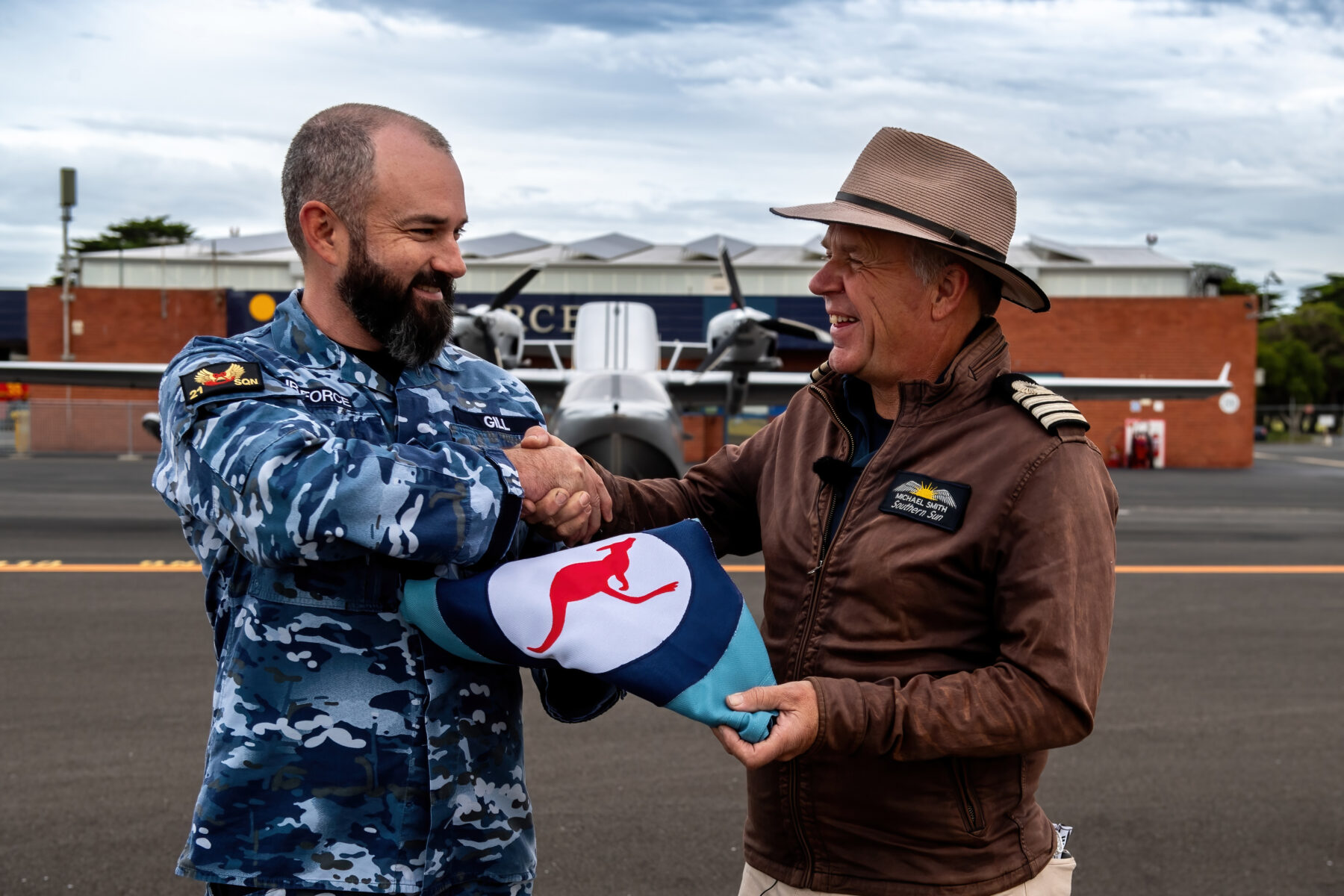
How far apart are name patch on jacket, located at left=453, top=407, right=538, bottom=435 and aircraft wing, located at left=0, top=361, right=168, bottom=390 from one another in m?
15.8

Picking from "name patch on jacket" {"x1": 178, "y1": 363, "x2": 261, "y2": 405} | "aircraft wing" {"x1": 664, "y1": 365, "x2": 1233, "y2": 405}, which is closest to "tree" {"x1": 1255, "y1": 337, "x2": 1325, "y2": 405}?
"aircraft wing" {"x1": 664, "y1": 365, "x2": 1233, "y2": 405}

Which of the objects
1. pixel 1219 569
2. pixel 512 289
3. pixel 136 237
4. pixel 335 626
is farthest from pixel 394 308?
pixel 136 237

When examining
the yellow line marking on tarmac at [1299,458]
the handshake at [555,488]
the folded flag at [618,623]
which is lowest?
the yellow line marking on tarmac at [1299,458]

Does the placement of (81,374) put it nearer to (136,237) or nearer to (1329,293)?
(136,237)

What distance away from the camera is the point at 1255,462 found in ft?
117

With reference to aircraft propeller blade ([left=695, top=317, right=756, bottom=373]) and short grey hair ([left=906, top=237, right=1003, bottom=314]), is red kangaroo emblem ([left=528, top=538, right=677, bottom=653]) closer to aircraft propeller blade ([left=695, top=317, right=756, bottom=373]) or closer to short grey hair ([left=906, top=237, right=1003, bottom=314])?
short grey hair ([left=906, top=237, right=1003, bottom=314])

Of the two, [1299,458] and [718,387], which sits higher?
[718,387]

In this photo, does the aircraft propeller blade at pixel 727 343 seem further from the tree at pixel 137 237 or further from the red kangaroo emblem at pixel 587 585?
the tree at pixel 137 237

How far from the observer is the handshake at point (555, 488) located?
200 cm

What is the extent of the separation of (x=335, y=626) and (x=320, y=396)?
417mm

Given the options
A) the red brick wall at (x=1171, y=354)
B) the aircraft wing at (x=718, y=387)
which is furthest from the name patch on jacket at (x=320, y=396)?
the red brick wall at (x=1171, y=354)

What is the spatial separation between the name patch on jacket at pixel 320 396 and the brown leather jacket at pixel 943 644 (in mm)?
911

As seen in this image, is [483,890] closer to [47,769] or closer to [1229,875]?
[1229,875]

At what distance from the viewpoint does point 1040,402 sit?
6.65 feet
